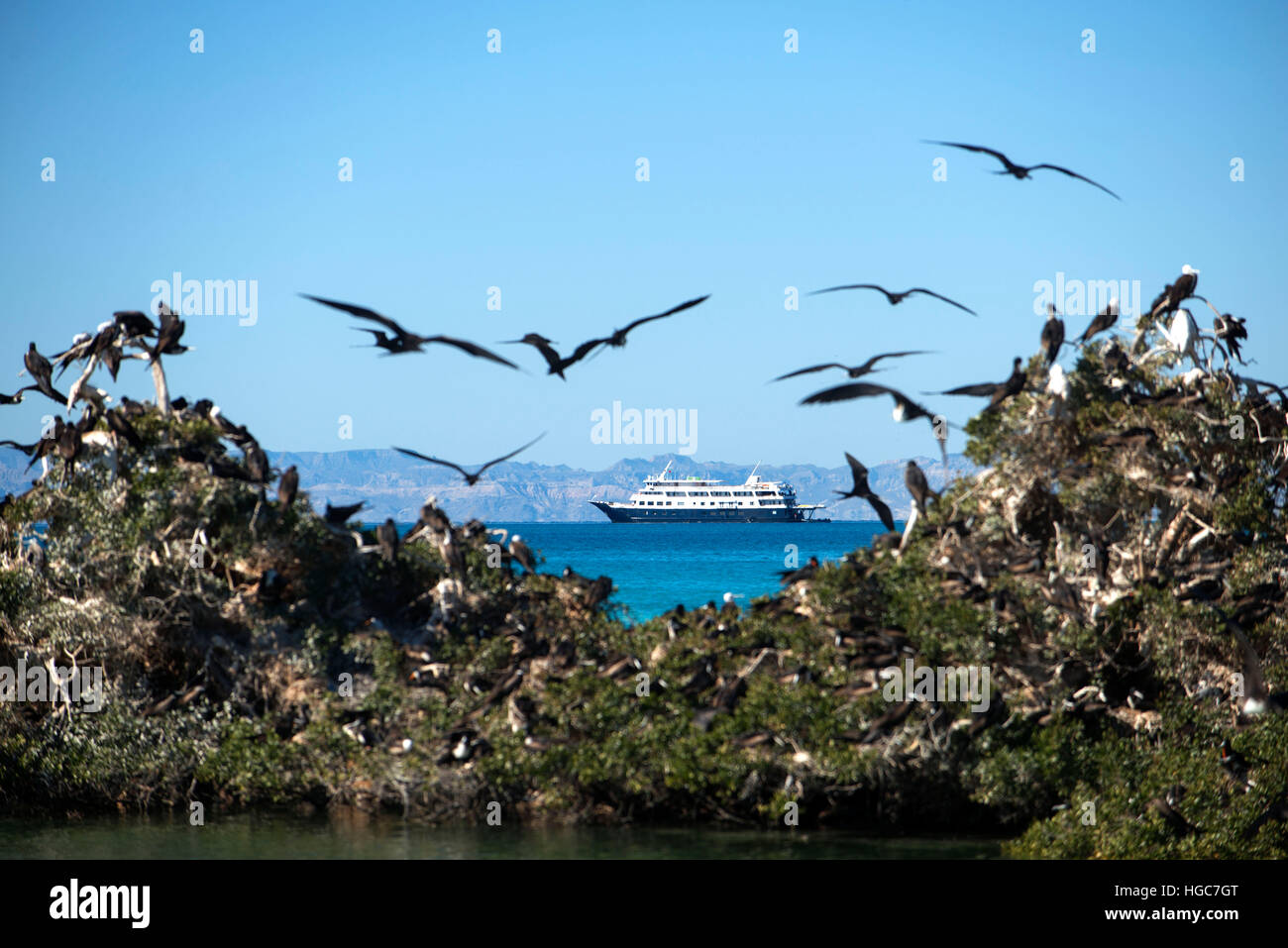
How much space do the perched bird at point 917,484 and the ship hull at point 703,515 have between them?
132502mm

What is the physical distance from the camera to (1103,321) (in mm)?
15680

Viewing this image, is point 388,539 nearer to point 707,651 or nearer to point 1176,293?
point 707,651

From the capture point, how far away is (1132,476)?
14484 millimetres

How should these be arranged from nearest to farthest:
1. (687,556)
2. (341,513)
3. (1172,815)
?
(1172,815), (341,513), (687,556)

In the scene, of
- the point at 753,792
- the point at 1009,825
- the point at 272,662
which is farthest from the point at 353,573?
the point at 1009,825

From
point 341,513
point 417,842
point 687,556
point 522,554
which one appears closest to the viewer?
point 417,842

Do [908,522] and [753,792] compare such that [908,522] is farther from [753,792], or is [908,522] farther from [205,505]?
[205,505]

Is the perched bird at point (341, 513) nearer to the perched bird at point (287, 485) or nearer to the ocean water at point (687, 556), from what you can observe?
the perched bird at point (287, 485)

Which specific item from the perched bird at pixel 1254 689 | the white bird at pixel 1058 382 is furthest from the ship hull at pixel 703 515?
the perched bird at pixel 1254 689

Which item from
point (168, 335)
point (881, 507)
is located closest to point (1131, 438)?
point (881, 507)

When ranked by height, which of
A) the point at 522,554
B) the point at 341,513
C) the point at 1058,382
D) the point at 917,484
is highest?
the point at 1058,382

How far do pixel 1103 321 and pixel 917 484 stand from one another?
9.89 feet

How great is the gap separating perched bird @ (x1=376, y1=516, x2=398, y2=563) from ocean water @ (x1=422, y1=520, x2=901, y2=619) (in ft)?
45.8

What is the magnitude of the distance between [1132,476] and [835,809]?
507 centimetres
